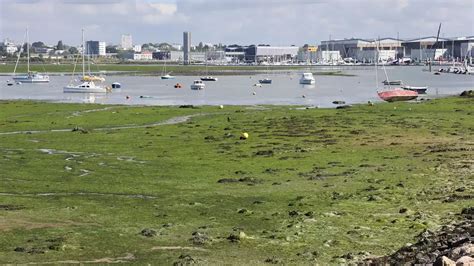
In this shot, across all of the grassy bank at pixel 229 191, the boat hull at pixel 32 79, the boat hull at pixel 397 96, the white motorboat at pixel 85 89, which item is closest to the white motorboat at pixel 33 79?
the boat hull at pixel 32 79

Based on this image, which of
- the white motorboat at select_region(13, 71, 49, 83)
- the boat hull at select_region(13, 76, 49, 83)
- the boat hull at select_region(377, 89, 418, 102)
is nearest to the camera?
the boat hull at select_region(377, 89, 418, 102)

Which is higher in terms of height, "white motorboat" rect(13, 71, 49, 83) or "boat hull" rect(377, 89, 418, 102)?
"white motorboat" rect(13, 71, 49, 83)

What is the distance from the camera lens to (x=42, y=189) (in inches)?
1069

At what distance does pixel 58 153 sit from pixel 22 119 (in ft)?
86.4

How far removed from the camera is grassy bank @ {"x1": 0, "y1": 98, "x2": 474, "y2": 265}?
1838 centimetres

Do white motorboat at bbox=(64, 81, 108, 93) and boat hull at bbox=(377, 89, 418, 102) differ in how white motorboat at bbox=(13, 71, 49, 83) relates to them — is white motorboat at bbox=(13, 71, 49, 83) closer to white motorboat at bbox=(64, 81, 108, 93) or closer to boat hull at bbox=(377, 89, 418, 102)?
white motorboat at bbox=(64, 81, 108, 93)

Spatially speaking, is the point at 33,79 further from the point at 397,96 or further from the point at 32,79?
the point at 397,96

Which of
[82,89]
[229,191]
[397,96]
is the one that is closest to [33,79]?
[82,89]

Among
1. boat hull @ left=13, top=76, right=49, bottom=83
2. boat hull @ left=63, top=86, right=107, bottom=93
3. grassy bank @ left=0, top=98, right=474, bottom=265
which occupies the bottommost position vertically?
grassy bank @ left=0, top=98, right=474, bottom=265

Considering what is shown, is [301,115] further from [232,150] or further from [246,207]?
[246,207]

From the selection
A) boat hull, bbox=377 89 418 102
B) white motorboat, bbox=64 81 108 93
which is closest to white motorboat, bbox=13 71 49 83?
white motorboat, bbox=64 81 108 93

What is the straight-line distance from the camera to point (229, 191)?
87.7 feet

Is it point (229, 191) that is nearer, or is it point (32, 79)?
point (229, 191)

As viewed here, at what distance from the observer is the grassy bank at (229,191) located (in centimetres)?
1838
